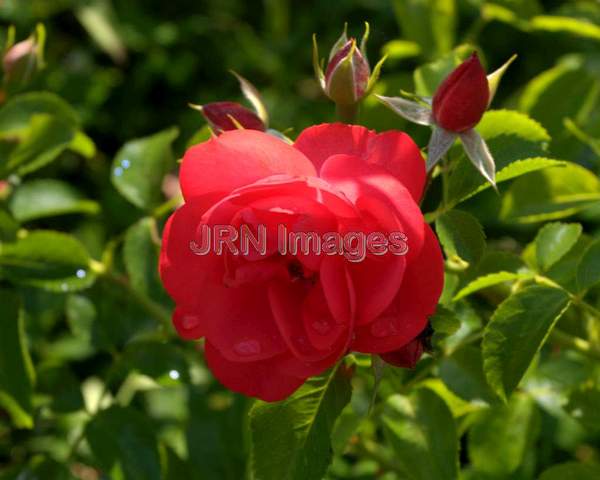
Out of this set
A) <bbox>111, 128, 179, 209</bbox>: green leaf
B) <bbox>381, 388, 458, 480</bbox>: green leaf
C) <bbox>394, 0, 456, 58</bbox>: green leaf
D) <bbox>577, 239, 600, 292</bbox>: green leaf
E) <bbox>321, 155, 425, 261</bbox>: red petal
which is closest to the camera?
<bbox>321, 155, 425, 261</bbox>: red petal

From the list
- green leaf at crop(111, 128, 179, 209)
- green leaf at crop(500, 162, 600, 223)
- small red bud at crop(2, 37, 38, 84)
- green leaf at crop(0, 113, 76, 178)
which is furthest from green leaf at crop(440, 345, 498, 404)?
small red bud at crop(2, 37, 38, 84)

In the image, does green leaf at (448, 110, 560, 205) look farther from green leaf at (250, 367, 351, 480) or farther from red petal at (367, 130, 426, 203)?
green leaf at (250, 367, 351, 480)

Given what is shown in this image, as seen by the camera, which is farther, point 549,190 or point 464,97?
point 549,190

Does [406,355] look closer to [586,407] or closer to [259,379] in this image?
[259,379]

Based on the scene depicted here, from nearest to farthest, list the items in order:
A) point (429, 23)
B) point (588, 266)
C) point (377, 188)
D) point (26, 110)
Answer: point (377, 188), point (588, 266), point (26, 110), point (429, 23)

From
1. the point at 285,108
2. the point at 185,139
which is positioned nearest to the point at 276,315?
the point at 285,108

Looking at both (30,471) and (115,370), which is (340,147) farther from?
(30,471)

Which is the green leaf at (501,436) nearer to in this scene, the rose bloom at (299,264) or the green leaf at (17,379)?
the rose bloom at (299,264)

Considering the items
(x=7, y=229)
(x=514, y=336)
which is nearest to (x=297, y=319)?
(x=514, y=336)

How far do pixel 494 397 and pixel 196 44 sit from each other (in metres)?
1.52

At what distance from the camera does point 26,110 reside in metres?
1.61

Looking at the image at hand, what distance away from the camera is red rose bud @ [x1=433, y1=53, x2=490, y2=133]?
109 cm

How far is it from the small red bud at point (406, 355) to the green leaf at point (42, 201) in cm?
94

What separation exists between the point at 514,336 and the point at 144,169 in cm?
81
